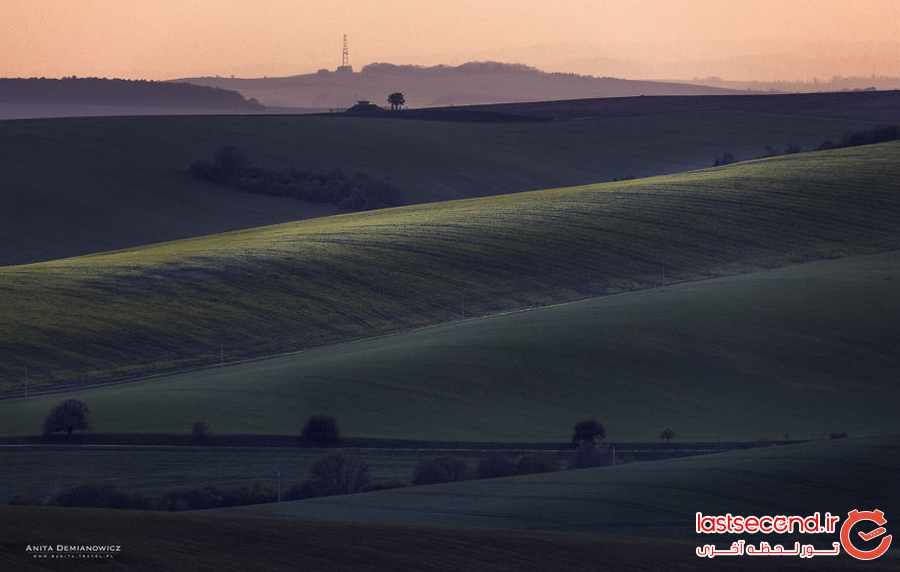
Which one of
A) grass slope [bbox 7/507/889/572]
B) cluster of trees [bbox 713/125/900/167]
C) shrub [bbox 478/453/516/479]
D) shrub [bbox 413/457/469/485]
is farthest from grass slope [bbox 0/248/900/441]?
cluster of trees [bbox 713/125/900/167]

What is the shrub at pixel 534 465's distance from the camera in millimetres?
29938

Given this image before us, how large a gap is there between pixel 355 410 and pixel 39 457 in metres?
7.67

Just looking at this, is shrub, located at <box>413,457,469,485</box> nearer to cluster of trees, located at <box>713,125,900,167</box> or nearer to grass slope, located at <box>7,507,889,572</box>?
grass slope, located at <box>7,507,889,572</box>

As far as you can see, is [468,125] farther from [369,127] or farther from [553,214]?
[553,214]

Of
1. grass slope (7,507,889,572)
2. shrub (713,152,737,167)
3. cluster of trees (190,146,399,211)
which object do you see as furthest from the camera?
shrub (713,152,737,167)

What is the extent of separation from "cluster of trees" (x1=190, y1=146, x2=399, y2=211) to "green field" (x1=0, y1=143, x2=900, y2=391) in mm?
12924

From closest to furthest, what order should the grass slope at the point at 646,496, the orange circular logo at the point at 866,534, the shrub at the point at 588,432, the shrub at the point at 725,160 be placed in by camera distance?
1. the orange circular logo at the point at 866,534
2. the grass slope at the point at 646,496
3. the shrub at the point at 588,432
4. the shrub at the point at 725,160

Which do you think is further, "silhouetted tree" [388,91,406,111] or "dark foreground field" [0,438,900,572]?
"silhouetted tree" [388,91,406,111]

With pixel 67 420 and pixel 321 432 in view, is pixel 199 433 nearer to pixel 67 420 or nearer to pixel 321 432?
pixel 321 432

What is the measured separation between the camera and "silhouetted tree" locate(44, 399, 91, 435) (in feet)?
109

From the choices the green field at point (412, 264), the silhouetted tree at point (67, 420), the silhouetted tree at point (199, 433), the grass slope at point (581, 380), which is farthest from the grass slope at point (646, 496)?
the green field at point (412, 264)

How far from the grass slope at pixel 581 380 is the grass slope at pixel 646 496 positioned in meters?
7.47

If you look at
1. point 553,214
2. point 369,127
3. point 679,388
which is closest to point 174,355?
point 679,388

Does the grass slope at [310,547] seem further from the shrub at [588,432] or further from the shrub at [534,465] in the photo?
the shrub at [588,432]
